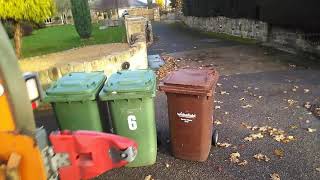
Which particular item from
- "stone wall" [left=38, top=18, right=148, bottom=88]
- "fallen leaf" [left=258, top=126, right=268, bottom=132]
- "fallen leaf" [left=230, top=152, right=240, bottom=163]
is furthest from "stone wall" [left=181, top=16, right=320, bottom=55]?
"fallen leaf" [left=230, top=152, right=240, bottom=163]

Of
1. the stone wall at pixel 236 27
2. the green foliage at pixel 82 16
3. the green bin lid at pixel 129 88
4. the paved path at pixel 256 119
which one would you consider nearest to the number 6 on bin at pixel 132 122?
the green bin lid at pixel 129 88

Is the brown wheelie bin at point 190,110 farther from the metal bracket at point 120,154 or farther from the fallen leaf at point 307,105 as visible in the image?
the fallen leaf at point 307,105

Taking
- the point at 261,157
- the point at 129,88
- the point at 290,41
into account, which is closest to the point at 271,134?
the point at 261,157

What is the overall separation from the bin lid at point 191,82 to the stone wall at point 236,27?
1086cm

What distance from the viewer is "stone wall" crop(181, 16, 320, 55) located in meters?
12.1

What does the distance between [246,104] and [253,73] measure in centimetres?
299

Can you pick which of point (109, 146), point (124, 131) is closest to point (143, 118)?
point (124, 131)

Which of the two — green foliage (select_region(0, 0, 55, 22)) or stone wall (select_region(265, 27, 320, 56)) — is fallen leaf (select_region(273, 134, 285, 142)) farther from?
green foliage (select_region(0, 0, 55, 22))

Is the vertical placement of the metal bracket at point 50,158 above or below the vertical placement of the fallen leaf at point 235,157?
above

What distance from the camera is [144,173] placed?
15.7 ft

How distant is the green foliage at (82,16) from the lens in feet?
69.7

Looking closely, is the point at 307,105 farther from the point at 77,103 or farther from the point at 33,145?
the point at 33,145

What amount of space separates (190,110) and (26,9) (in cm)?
967

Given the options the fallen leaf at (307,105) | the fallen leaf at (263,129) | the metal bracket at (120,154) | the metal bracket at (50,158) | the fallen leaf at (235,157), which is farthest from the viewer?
the fallen leaf at (307,105)
